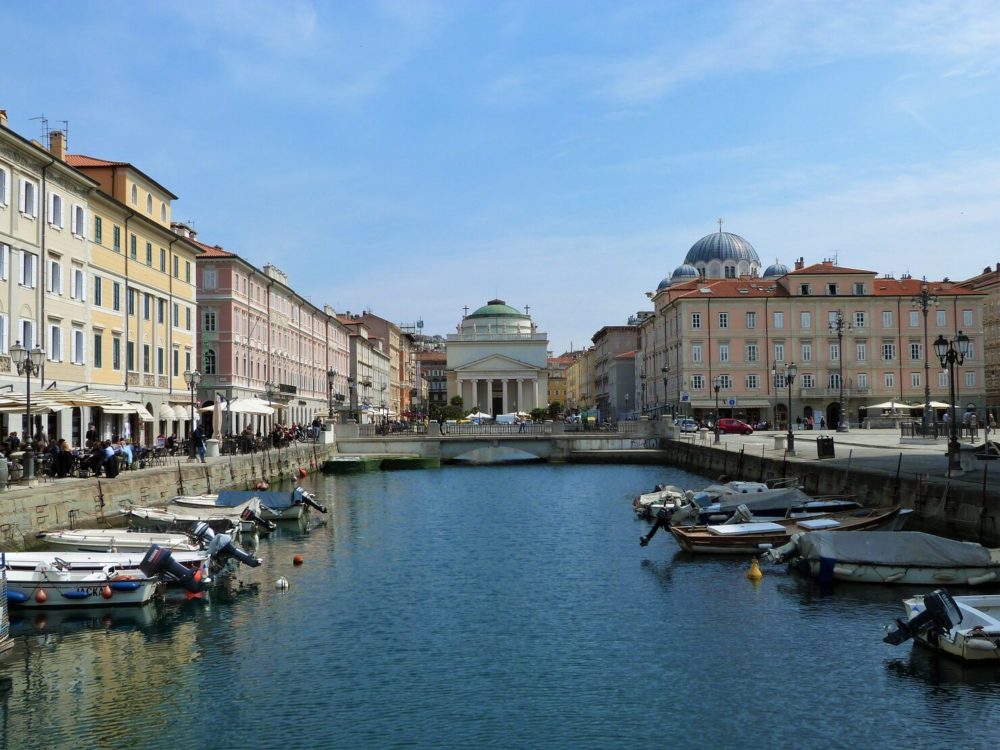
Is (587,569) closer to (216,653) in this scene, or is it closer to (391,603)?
(391,603)

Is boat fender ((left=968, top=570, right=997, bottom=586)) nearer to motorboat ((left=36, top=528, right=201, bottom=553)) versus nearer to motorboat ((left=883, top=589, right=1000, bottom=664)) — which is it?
motorboat ((left=883, top=589, right=1000, bottom=664))

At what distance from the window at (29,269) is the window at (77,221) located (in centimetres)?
392

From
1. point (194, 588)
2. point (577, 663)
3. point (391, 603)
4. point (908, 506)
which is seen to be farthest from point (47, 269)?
point (908, 506)

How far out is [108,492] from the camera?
32031 millimetres

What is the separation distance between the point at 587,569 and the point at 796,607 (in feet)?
22.5

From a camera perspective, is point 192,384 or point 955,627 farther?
point 192,384

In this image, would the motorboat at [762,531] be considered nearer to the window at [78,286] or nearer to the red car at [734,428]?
the window at [78,286]

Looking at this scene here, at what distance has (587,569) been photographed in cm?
2739

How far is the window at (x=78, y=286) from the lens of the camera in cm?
4266

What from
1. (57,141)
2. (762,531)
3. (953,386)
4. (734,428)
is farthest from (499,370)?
(762,531)

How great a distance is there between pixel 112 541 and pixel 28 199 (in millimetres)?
19544

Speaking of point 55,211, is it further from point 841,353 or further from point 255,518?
point 841,353

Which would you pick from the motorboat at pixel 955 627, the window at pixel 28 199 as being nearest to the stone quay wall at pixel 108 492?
the window at pixel 28 199

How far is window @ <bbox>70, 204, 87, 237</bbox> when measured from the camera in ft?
140
